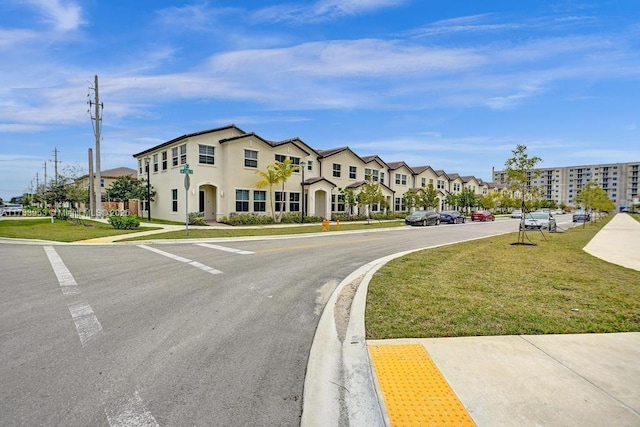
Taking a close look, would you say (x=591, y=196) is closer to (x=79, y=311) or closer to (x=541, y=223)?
(x=541, y=223)

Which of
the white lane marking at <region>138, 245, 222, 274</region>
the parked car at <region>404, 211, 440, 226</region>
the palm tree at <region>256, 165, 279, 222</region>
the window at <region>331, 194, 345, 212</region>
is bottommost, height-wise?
the white lane marking at <region>138, 245, 222, 274</region>

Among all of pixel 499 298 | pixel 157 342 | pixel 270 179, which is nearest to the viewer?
pixel 157 342

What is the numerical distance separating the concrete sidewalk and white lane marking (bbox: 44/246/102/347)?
306 centimetres

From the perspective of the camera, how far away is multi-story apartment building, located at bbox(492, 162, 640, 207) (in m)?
140

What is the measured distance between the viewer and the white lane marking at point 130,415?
113 inches

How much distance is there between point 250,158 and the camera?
29.2 meters

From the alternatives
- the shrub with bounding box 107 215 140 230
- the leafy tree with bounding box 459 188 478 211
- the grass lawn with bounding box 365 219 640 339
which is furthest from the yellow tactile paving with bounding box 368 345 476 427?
the leafy tree with bounding box 459 188 478 211

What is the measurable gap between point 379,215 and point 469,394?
36.6m

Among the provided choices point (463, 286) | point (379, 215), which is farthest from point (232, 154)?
point (463, 286)

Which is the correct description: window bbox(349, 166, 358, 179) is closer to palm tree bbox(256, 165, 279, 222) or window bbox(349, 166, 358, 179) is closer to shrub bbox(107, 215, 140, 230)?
palm tree bbox(256, 165, 279, 222)

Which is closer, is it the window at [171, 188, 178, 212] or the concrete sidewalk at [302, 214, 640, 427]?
the concrete sidewalk at [302, 214, 640, 427]

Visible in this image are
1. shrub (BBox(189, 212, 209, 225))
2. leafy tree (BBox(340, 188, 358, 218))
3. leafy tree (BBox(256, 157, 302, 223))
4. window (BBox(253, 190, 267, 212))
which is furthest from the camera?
leafy tree (BBox(340, 188, 358, 218))

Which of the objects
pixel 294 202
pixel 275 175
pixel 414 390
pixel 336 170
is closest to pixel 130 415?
pixel 414 390

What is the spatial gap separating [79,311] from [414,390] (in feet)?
17.5
